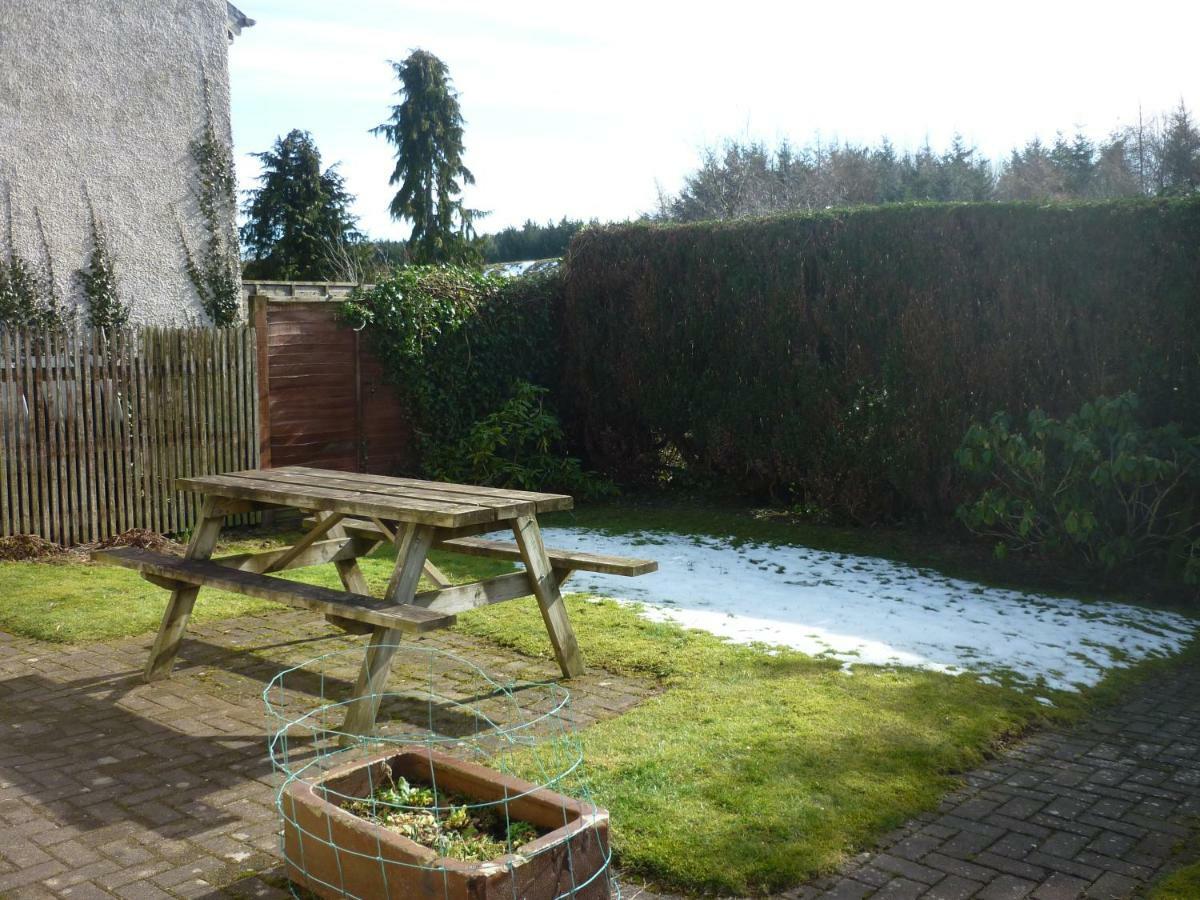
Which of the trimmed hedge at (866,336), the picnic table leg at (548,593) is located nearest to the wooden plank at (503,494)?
the picnic table leg at (548,593)

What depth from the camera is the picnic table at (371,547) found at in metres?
4.53

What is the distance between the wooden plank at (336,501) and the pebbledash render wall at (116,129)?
6.84 m

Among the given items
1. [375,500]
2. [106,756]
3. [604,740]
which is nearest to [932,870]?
[604,740]

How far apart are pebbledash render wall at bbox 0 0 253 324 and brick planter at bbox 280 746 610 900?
9.48 m

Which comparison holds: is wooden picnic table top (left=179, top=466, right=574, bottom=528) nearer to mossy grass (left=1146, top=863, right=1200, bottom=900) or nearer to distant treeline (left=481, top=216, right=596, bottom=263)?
mossy grass (left=1146, top=863, right=1200, bottom=900)

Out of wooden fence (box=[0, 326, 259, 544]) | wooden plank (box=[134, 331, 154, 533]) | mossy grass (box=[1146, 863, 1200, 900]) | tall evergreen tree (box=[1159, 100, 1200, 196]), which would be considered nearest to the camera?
mossy grass (box=[1146, 863, 1200, 900])

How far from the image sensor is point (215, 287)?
497 inches

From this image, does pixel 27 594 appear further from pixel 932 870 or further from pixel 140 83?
pixel 140 83

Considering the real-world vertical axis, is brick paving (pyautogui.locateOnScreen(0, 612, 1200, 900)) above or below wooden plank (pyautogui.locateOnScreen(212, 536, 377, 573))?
below

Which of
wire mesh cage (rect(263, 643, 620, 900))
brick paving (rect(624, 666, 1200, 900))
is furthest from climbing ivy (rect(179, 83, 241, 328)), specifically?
brick paving (rect(624, 666, 1200, 900))

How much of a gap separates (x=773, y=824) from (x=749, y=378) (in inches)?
281

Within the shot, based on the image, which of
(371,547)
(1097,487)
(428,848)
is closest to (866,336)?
(1097,487)

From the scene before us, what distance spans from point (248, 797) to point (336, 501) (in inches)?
55.1

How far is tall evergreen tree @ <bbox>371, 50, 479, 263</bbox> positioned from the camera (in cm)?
3669
